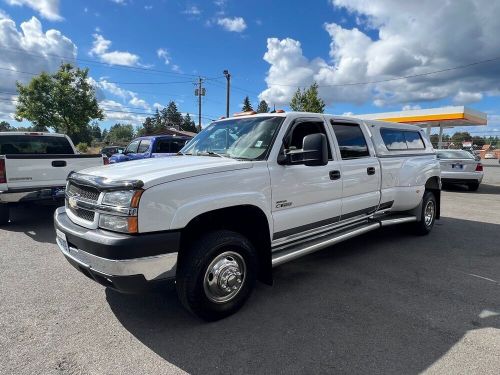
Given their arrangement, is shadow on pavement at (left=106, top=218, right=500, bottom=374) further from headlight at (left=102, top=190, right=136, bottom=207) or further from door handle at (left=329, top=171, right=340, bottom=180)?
door handle at (left=329, top=171, right=340, bottom=180)

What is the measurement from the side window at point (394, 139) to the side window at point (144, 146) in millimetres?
8033

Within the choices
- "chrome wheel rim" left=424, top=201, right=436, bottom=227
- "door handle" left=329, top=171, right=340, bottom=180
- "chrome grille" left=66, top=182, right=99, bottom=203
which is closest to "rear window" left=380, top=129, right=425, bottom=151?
"chrome wheel rim" left=424, top=201, right=436, bottom=227

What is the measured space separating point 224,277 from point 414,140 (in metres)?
4.87

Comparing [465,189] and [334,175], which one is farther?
[465,189]

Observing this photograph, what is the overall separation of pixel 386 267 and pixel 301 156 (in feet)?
7.24

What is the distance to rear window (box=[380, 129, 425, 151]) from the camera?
18.4 ft

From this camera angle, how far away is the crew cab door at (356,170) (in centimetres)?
450

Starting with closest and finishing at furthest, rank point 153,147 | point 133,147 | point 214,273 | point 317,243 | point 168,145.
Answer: point 214,273 < point 317,243 < point 153,147 < point 168,145 < point 133,147

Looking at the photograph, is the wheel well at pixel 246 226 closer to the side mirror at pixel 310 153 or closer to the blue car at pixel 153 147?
the side mirror at pixel 310 153

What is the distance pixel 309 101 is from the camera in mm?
27172

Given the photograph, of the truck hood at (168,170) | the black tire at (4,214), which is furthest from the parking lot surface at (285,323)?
the black tire at (4,214)

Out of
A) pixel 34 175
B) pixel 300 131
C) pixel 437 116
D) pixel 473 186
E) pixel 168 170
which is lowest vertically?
pixel 473 186

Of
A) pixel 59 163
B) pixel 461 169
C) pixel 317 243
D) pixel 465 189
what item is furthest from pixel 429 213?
pixel 465 189

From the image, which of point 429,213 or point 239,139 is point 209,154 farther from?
point 429,213
